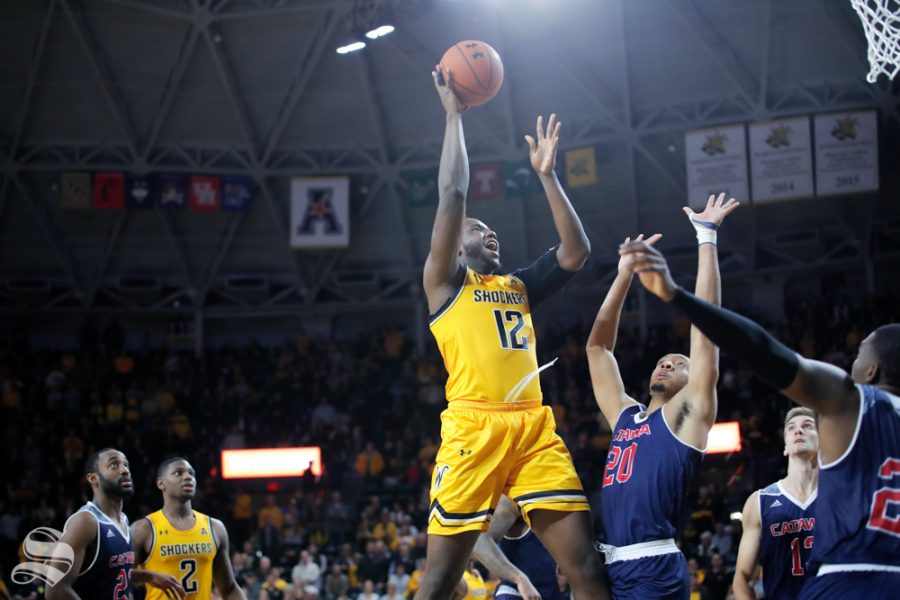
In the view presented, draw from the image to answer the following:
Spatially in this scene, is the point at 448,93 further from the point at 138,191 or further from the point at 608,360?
the point at 138,191

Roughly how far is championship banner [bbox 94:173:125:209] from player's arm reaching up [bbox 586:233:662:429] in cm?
1894

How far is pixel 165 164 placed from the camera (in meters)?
23.7

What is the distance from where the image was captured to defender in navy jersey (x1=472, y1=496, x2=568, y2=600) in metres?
6.58

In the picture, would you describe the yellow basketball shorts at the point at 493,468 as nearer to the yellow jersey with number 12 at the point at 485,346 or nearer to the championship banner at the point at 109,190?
the yellow jersey with number 12 at the point at 485,346

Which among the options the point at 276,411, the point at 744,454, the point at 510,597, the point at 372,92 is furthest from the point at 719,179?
the point at 510,597

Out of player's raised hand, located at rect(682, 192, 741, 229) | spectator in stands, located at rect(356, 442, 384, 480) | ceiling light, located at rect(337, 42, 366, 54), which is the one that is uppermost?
ceiling light, located at rect(337, 42, 366, 54)

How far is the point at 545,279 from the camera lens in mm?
6102

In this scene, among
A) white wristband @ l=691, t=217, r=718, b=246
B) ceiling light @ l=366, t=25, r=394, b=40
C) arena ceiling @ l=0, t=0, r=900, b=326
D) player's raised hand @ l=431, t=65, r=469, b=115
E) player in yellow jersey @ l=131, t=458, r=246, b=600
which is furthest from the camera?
arena ceiling @ l=0, t=0, r=900, b=326

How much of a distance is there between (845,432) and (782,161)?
17244mm

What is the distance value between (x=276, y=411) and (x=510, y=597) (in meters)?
18.1

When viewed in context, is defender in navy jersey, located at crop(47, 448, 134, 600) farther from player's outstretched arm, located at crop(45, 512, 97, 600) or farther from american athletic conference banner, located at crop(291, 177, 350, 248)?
american athletic conference banner, located at crop(291, 177, 350, 248)

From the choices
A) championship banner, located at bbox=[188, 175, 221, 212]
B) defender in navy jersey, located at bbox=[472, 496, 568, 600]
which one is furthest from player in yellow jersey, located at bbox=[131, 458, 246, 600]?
championship banner, located at bbox=[188, 175, 221, 212]

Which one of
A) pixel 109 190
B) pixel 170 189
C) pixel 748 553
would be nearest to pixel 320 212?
pixel 170 189

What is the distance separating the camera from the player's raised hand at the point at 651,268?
12.7 ft
